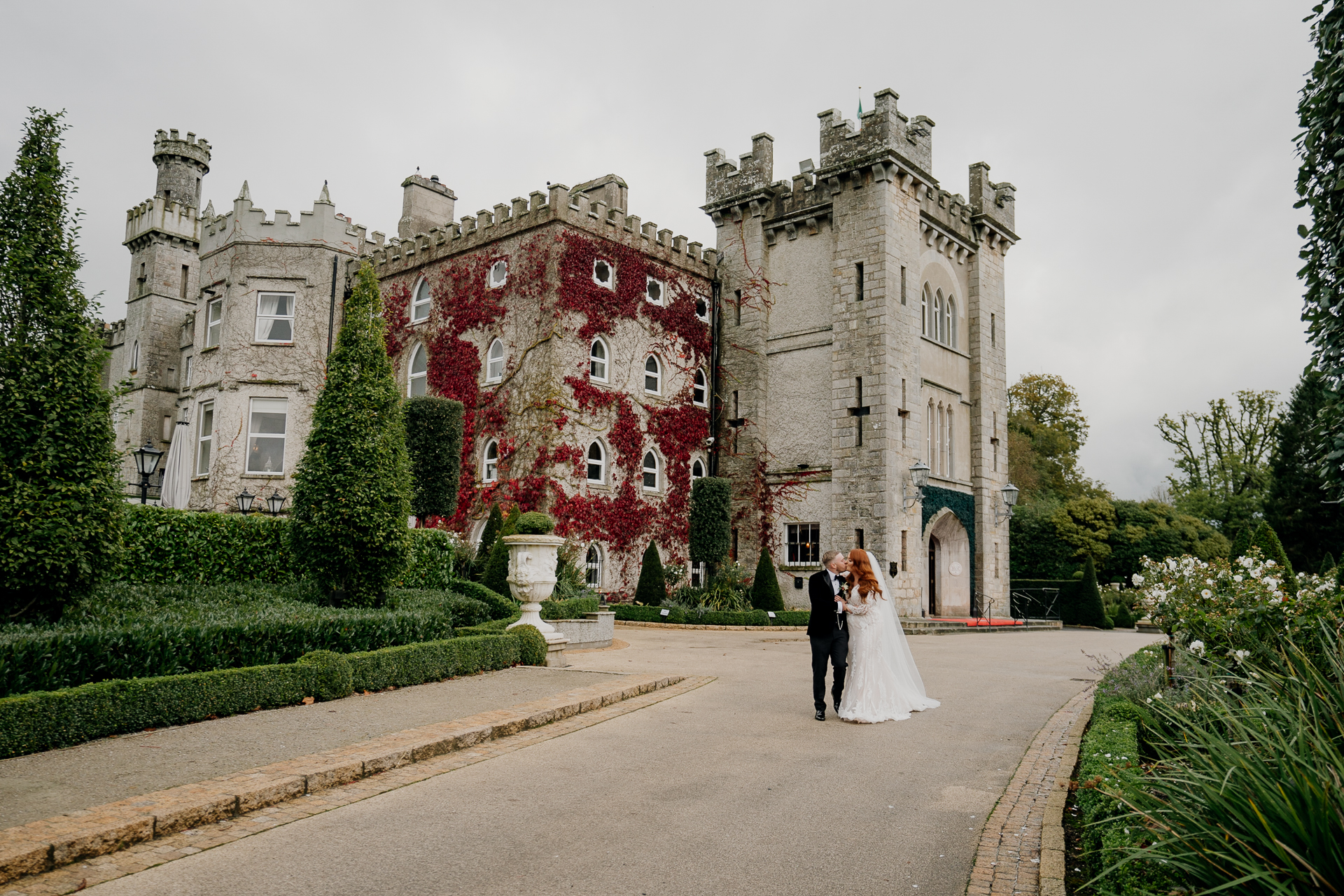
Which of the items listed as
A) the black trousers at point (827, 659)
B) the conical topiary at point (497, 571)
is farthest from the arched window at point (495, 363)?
the black trousers at point (827, 659)

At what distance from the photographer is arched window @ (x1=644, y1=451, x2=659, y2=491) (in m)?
25.3

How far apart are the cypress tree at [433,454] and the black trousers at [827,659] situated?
12.6m

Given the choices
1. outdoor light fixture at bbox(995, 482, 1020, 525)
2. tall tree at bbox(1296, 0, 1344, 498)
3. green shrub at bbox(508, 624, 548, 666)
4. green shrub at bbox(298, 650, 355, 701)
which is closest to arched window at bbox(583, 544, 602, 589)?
green shrub at bbox(508, 624, 548, 666)

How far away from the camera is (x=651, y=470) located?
25422mm

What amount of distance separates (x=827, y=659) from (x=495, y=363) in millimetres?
17221

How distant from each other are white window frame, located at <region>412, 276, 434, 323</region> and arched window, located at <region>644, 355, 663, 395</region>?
6.66 metres

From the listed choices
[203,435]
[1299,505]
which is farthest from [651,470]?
[1299,505]

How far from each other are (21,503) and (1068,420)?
47.4m

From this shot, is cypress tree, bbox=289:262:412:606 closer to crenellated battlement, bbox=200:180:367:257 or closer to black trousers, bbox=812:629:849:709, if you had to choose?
black trousers, bbox=812:629:849:709

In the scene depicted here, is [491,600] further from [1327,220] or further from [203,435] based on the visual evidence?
[203,435]

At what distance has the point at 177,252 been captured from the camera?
3175cm

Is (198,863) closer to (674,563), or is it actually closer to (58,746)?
(58,746)

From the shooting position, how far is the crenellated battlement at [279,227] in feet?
80.6

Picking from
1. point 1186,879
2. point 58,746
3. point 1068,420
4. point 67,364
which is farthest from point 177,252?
point 1068,420
